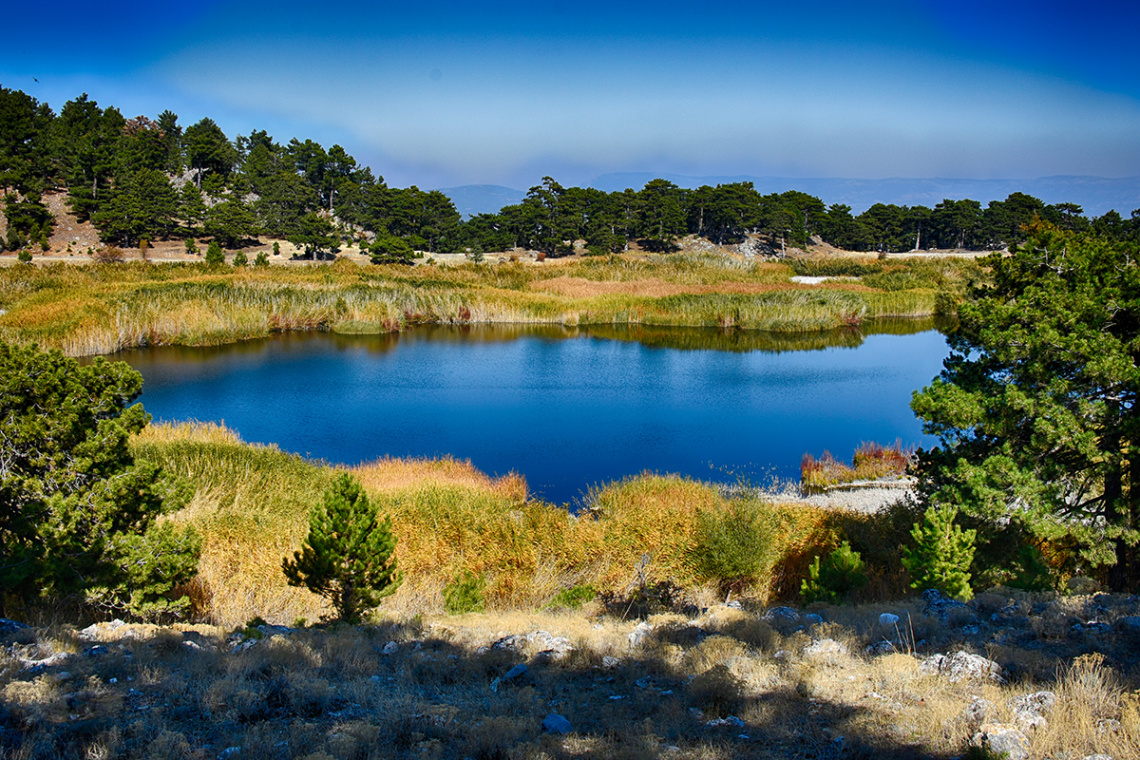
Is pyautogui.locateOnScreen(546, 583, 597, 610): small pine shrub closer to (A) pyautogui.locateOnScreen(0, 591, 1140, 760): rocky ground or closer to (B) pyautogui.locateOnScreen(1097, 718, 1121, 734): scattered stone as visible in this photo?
(A) pyautogui.locateOnScreen(0, 591, 1140, 760): rocky ground

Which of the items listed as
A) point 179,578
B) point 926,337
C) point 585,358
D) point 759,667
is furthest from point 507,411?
point 926,337

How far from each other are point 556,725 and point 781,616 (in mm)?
3472

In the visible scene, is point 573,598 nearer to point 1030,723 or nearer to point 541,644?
point 541,644

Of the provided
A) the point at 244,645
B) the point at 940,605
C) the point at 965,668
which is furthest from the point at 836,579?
the point at 244,645

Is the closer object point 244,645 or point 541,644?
point 244,645

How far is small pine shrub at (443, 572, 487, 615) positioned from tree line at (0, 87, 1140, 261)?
45.9 metres

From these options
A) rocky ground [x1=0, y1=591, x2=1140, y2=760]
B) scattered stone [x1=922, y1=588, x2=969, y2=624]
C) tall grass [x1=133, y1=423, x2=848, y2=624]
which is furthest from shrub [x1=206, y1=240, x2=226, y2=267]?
scattered stone [x1=922, y1=588, x2=969, y2=624]

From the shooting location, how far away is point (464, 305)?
38.0 metres

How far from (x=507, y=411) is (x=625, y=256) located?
4032cm

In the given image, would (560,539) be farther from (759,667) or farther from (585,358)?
(585,358)

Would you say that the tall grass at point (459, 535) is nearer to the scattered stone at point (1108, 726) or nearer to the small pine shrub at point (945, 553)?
the small pine shrub at point (945, 553)

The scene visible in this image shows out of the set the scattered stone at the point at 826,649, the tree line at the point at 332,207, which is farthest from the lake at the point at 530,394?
the tree line at the point at 332,207

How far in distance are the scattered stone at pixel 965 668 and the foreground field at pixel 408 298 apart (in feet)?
92.0

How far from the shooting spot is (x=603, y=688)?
553 centimetres
